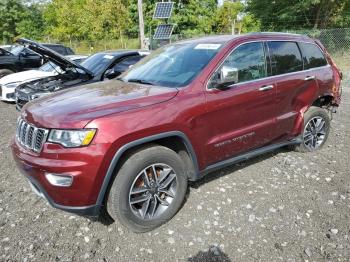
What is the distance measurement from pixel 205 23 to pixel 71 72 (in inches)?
964

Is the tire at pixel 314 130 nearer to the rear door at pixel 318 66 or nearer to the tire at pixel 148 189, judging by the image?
the rear door at pixel 318 66

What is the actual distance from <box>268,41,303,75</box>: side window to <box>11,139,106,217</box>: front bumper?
2665 millimetres

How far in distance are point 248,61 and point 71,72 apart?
14.4 feet

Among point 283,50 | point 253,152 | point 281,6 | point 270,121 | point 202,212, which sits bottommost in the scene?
point 202,212

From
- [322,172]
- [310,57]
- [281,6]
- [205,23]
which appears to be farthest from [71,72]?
[205,23]

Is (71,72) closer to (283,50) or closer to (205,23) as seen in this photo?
(283,50)

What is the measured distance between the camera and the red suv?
9.59 feet

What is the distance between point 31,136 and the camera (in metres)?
3.16

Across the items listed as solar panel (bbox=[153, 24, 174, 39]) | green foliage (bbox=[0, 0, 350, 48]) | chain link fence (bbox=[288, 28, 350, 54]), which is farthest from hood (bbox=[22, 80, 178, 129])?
green foliage (bbox=[0, 0, 350, 48])

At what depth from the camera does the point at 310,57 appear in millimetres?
4957

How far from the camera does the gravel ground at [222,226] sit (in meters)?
3.11

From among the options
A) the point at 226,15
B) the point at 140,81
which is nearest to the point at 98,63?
the point at 140,81

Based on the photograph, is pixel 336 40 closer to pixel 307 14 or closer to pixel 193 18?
pixel 307 14

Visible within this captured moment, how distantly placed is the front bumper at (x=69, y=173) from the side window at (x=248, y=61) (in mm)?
1858
